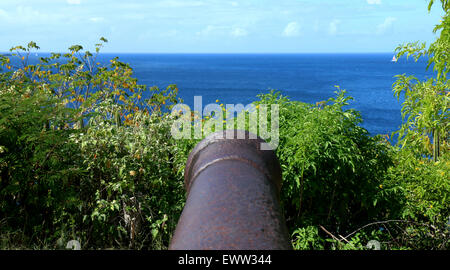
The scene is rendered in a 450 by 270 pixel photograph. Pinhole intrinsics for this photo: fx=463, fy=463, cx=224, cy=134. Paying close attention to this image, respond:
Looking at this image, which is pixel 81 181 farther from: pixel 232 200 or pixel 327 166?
pixel 232 200

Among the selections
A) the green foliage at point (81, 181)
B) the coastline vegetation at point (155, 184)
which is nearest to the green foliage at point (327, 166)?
the coastline vegetation at point (155, 184)

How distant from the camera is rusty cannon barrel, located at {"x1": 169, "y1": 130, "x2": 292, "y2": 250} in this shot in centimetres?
208

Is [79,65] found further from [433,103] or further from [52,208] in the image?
[433,103]

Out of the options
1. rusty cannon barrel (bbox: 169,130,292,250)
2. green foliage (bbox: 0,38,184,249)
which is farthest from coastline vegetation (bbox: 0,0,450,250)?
rusty cannon barrel (bbox: 169,130,292,250)

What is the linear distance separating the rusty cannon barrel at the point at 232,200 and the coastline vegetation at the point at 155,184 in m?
2.22

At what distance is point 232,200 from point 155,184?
3360 millimetres

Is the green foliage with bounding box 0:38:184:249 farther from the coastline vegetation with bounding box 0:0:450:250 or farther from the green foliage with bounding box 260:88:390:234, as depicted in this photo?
the green foliage with bounding box 260:88:390:234

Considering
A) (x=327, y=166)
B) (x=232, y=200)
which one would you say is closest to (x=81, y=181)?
(x=327, y=166)

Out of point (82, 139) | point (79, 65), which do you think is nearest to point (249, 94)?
point (79, 65)

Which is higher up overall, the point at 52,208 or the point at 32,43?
the point at 32,43

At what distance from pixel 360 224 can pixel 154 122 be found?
10.0ft

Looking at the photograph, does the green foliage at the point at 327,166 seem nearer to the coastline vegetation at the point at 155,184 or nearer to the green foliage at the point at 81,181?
the coastline vegetation at the point at 155,184

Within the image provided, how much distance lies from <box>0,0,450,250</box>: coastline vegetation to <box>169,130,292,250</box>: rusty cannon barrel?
7.27ft

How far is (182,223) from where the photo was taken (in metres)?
2.31
